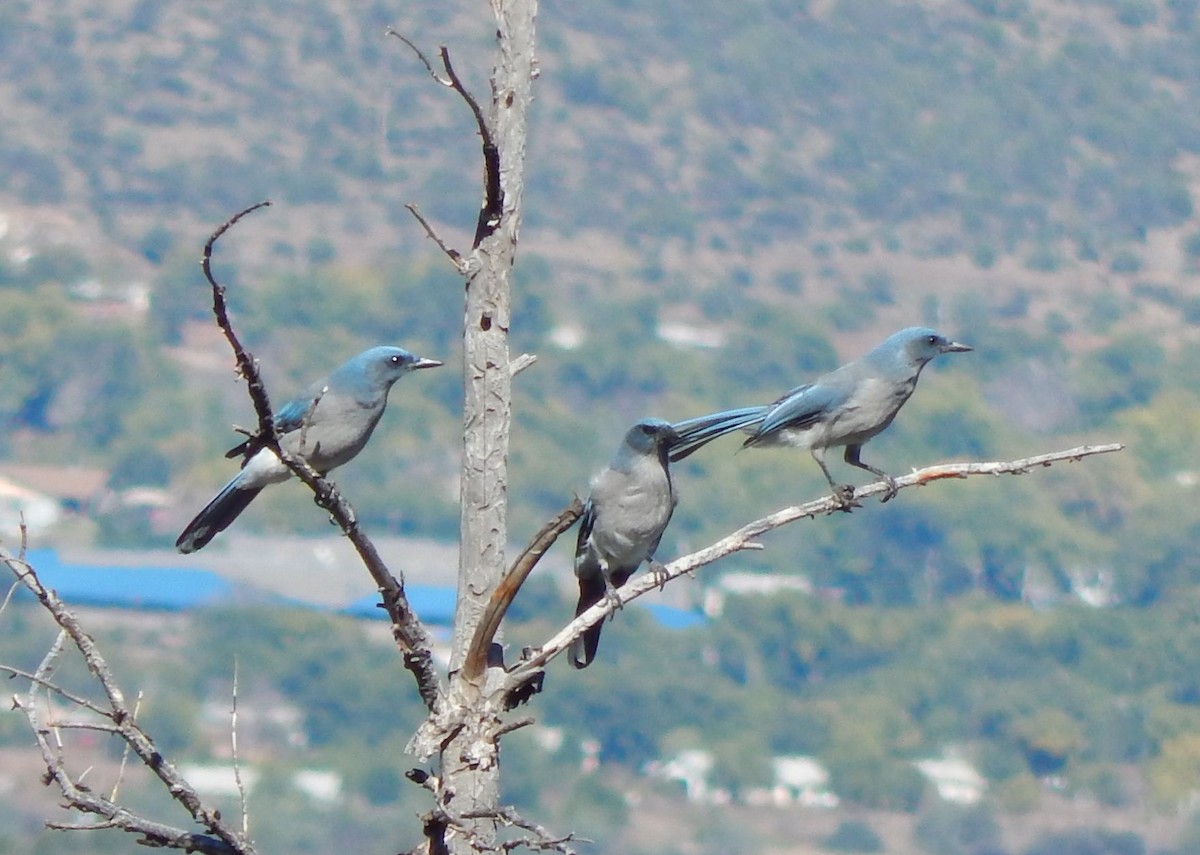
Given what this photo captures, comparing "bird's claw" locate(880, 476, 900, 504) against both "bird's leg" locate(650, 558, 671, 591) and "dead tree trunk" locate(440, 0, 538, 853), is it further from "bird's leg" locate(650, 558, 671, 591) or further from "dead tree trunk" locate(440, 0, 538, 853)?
"dead tree trunk" locate(440, 0, 538, 853)

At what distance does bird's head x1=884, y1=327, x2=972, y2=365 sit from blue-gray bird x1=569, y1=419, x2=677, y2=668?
1396mm

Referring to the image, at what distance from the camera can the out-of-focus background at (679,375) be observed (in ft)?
144

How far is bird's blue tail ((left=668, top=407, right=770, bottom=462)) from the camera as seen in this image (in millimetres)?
8305

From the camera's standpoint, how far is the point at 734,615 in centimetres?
5341

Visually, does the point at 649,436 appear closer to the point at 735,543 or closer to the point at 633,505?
the point at 633,505

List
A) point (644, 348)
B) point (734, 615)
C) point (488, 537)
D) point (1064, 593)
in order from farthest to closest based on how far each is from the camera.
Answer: point (644, 348)
point (1064, 593)
point (734, 615)
point (488, 537)

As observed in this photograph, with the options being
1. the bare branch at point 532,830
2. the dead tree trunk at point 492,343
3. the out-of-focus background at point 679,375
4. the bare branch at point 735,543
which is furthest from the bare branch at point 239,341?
the out-of-focus background at point 679,375

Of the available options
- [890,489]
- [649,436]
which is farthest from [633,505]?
[890,489]

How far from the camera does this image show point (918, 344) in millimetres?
9859

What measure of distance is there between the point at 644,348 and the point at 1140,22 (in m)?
32.4

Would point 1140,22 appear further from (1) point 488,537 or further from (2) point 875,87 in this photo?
(1) point 488,537

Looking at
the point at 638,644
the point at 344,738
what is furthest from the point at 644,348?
the point at 344,738

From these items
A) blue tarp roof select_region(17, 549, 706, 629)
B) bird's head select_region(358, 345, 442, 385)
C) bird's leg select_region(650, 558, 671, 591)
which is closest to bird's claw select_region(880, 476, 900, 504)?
bird's leg select_region(650, 558, 671, 591)

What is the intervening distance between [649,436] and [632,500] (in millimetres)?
282
